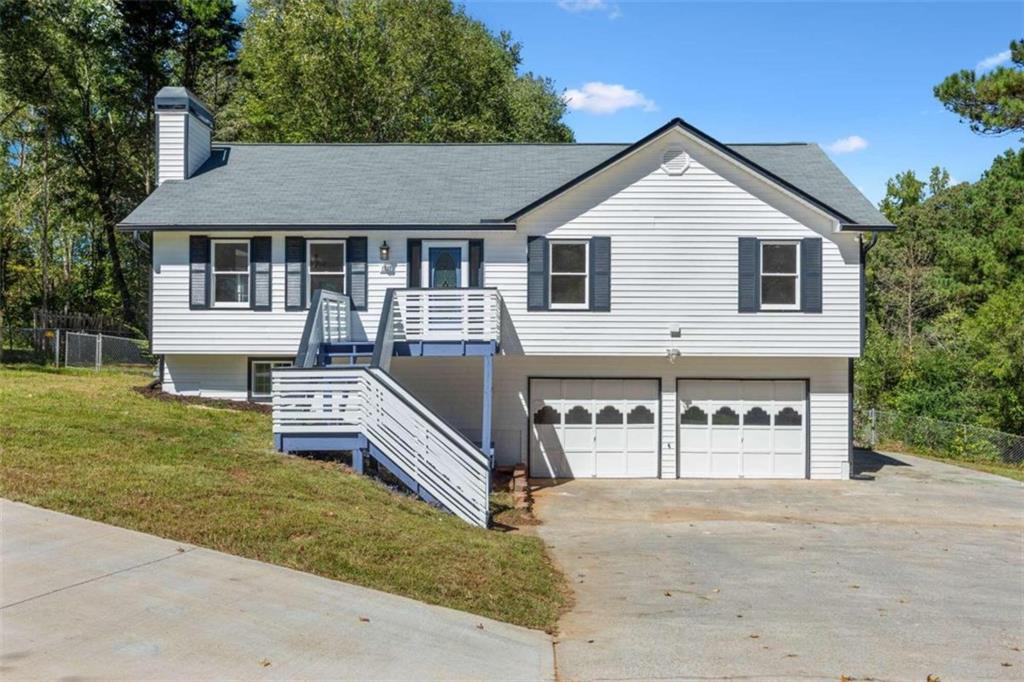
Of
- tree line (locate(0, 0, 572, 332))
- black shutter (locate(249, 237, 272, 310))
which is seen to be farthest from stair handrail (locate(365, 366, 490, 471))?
tree line (locate(0, 0, 572, 332))

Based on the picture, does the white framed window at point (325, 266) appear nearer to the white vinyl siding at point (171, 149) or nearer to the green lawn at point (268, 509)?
the white vinyl siding at point (171, 149)

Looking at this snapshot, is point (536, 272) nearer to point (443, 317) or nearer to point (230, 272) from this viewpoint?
point (443, 317)

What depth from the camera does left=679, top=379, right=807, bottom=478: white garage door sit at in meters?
18.4

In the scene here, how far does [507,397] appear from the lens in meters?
18.5

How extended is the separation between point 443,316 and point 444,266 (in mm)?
2066

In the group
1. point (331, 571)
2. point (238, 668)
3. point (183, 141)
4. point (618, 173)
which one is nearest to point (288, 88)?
point (183, 141)

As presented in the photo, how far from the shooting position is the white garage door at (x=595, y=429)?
60.5 feet

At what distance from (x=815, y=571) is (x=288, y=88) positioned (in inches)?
1083

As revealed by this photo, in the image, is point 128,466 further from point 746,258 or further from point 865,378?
point 865,378

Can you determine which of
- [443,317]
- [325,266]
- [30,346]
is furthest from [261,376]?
[30,346]

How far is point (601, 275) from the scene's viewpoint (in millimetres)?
17859

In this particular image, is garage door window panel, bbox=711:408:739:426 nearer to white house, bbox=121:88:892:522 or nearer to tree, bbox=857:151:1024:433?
white house, bbox=121:88:892:522

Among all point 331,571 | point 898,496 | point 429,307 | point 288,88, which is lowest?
point 898,496

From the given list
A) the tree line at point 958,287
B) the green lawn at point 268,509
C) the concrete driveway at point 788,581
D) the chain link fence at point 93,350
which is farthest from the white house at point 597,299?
the tree line at point 958,287
